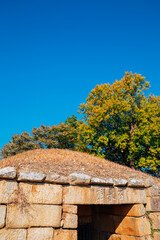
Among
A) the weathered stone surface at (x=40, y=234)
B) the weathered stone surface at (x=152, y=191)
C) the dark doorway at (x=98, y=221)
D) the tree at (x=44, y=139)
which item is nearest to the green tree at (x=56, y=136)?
the tree at (x=44, y=139)

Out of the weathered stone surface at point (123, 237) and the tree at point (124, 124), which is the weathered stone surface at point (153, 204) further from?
the tree at point (124, 124)

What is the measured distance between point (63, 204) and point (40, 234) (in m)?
0.98

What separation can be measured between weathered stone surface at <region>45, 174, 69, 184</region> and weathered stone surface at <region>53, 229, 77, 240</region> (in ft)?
4.39

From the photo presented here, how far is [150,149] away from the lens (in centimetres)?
1742

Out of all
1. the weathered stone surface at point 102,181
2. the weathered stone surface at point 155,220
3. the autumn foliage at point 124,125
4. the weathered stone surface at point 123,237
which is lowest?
→ the weathered stone surface at point 123,237

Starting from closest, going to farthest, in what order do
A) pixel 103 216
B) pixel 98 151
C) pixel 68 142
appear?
pixel 103 216, pixel 98 151, pixel 68 142

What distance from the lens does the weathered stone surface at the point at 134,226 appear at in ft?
23.5

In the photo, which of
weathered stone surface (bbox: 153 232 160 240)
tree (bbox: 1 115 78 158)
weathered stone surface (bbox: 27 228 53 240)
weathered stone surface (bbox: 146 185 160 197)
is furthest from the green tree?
weathered stone surface (bbox: 27 228 53 240)

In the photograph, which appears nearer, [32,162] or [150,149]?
[32,162]

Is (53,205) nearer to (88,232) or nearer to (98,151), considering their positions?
(88,232)

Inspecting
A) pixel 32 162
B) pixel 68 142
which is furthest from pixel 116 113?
pixel 32 162

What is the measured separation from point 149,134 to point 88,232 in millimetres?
10868

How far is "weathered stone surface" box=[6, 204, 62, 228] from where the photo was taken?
542 cm

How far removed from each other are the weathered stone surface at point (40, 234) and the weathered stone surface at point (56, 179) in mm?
1290
